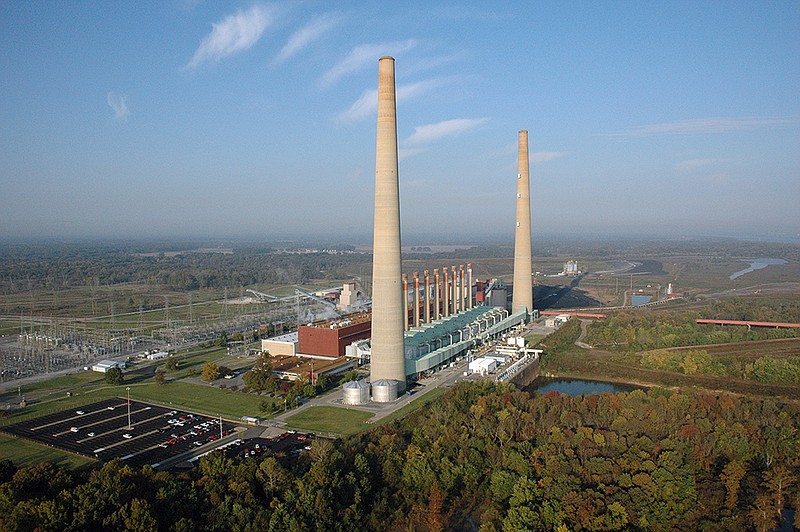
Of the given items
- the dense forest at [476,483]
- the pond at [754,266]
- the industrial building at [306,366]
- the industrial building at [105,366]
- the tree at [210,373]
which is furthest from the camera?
the pond at [754,266]

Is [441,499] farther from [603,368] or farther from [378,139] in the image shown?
[603,368]

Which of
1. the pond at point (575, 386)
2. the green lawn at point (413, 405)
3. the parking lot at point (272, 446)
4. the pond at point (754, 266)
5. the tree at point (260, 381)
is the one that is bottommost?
the pond at point (575, 386)

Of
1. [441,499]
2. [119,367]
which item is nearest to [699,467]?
[441,499]

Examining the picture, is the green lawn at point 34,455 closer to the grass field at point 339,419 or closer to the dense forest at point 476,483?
the dense forest at point 476,483

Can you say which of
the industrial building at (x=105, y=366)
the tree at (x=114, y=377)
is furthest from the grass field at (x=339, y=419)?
the industrial building at (x=105, y=366)

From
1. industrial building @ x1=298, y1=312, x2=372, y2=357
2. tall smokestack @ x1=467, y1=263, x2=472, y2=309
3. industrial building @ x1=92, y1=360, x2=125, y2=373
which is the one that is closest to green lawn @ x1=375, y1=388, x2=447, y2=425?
industrial building @ x1=298, y1=312, x2=372, y2=357
